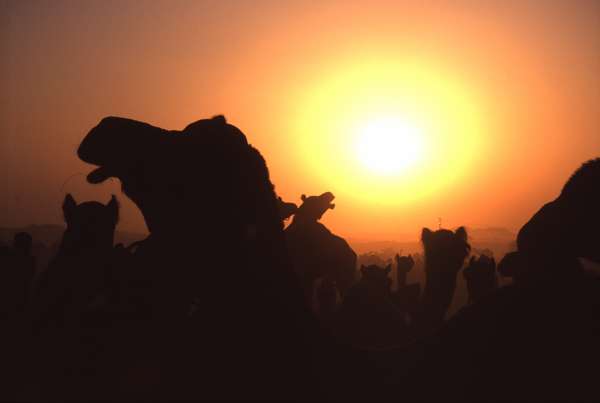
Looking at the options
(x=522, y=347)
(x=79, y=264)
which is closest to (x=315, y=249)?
(x=79, y=264)

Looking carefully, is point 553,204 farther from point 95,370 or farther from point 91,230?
point 91,230

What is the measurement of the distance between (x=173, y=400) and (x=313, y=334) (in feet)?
2.93

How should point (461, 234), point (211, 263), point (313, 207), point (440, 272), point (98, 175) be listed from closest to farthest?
point (211, 263)
point (98, 175)
point (440, 272)
point (461, 234)
point (313, 207)

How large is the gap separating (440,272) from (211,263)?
2686mm

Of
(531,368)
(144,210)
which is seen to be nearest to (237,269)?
(144,210)

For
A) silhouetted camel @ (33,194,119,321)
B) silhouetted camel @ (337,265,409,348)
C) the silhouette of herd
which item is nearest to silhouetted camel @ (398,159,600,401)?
the silhouette of herd

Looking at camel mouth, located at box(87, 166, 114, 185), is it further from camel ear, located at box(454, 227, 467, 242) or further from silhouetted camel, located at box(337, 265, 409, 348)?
camel ear, located at box(454, 227, 467, 242)

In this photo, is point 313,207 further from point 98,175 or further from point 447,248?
point 98,175

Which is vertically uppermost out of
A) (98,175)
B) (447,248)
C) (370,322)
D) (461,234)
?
(98,175)

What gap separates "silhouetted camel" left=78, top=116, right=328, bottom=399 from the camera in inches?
114

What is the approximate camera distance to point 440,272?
497 centimetres

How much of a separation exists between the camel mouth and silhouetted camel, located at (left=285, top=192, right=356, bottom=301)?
15.4ft

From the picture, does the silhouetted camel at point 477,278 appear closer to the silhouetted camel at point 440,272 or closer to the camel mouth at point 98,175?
the silhouetted camel at point 440,272

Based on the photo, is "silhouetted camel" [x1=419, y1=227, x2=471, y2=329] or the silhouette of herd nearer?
the silhouette of herd
